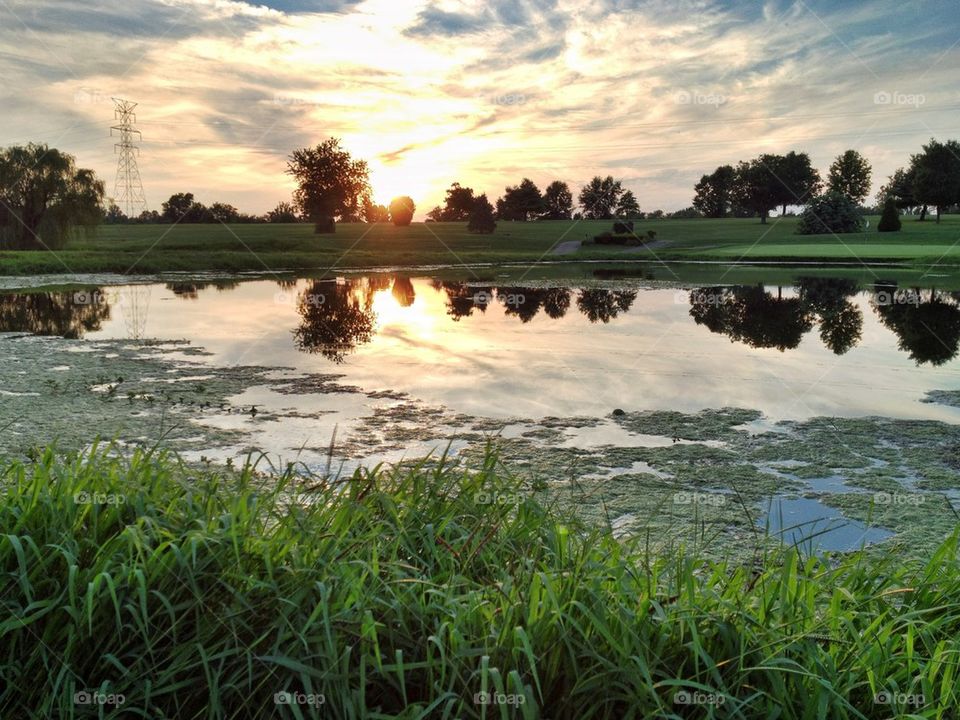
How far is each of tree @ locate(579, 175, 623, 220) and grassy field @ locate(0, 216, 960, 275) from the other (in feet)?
26.0

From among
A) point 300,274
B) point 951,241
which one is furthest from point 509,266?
point 951,241

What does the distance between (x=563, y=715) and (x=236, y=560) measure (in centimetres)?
146

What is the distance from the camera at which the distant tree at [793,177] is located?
77.7 meters

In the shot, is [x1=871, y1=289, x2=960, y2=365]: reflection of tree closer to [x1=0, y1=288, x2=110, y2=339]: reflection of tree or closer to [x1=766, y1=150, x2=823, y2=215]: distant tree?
[x1=0, y1=288, x2=110, y2=339]: reflection of tree

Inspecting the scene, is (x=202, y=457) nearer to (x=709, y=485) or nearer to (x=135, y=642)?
(x=135, y=642)

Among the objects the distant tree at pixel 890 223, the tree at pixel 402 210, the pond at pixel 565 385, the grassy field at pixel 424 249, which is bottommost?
the pond at pixel 565 385

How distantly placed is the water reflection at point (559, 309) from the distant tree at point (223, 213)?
46.3 meters

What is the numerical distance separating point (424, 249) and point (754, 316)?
31.1 m

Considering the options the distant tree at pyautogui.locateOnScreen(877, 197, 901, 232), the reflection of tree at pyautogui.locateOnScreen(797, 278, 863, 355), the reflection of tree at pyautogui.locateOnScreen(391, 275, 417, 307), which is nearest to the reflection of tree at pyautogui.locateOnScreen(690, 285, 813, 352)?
the reflection of tree at pyautogui.locateOnScreen(797, 278, 863, 355)

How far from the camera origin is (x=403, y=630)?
297cm

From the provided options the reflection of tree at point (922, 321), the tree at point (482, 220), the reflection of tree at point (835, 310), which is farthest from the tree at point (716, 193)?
the reflection of tree at point (922, 321)

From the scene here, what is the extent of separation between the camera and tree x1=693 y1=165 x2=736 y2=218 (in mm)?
86625

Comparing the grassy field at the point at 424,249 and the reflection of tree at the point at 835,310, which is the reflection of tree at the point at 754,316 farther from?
the grassy field at the point at 424,249

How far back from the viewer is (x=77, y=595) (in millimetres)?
3184
